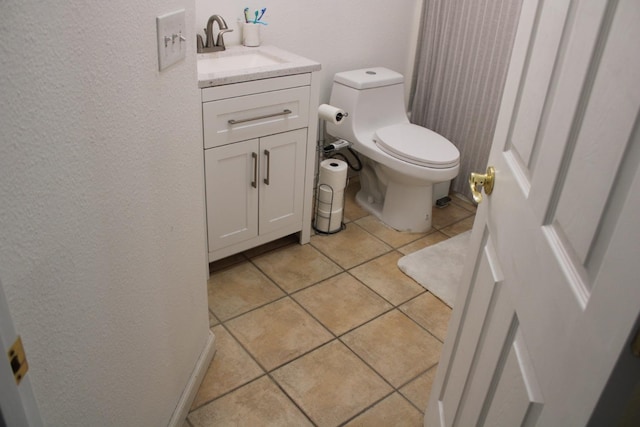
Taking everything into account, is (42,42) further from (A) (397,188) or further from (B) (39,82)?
(A) (397,188)

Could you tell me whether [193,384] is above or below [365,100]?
below

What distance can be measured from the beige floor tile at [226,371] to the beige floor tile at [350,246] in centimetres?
71

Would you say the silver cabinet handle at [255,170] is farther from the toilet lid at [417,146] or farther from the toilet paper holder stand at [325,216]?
the toilet lid at [417,146]

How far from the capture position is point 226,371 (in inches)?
71.4

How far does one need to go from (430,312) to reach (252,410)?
0.87 meters

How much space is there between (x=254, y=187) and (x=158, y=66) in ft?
3.70

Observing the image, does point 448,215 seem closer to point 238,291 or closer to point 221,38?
point 238,291

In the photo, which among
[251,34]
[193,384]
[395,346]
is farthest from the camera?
[251,34]

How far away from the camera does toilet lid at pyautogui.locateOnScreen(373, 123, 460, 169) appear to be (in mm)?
2469

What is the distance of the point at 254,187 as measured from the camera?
2.22m

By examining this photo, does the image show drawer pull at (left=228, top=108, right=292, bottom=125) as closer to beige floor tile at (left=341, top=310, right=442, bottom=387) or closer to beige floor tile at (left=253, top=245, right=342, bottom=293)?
beige floor tile at (left=253, top=245, right=342, bottom=293)

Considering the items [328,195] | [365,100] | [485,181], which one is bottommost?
[328,195]

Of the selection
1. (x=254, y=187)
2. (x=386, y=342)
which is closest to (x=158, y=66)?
(x=254, y=187)

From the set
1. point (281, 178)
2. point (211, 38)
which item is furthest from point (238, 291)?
point (211, 38)
